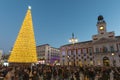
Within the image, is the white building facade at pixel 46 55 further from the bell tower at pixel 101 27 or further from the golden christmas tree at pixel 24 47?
the golden christmas tree at pixel 24 47

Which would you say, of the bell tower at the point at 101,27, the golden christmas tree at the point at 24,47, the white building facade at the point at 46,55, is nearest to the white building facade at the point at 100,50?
the bell tower at the point at 101,27

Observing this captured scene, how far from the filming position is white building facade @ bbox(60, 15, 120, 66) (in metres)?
42.6

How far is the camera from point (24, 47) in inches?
925

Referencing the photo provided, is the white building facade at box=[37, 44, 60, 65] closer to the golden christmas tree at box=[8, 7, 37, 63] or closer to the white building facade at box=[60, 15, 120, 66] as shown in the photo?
the white building facade at box=[60, 15, 120, 66]

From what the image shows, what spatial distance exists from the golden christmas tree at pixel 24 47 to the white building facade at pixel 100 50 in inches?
918

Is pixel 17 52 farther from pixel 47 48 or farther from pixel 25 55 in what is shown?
pixel 47 48

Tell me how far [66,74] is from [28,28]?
492 inches

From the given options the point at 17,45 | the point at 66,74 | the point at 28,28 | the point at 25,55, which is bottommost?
the point at 66,74

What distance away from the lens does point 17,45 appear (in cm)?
2331

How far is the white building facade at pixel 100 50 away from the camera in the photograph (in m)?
42.6

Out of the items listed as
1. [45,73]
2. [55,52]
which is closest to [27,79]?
[45,73]

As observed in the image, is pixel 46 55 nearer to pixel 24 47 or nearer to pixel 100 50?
pixel 100 50

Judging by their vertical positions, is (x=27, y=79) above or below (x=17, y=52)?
below

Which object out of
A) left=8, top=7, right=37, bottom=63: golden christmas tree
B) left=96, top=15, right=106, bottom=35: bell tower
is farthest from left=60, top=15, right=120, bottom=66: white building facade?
left=8, top=7, right=37, bottom=63: golden christmas tree
